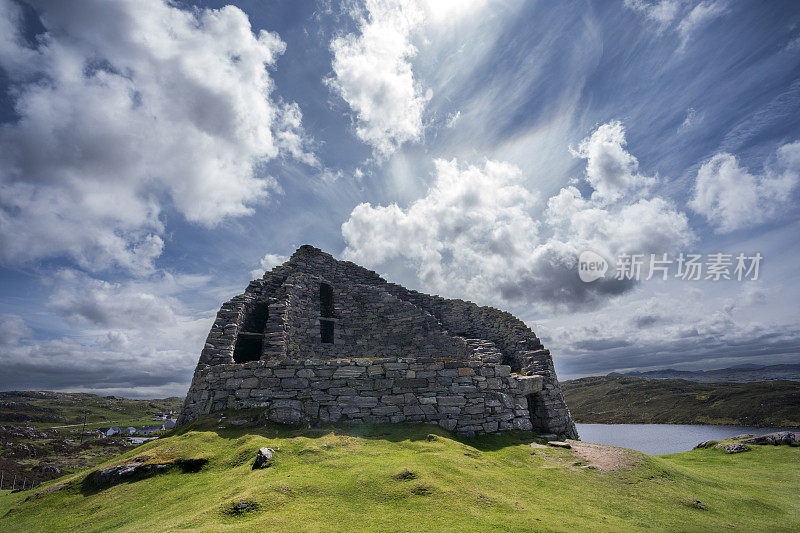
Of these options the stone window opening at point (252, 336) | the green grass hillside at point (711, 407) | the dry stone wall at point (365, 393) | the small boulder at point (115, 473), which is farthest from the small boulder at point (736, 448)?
the green grass hillside at point (711, 407)

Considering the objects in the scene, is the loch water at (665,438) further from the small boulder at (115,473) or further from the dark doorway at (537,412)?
the small boulder at (115,473)

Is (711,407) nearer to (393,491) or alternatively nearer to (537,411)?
(537,411)

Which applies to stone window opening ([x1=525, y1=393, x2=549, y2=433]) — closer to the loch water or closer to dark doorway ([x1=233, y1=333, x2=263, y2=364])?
the loch water

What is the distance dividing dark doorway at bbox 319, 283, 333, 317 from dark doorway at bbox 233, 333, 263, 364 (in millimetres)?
4454

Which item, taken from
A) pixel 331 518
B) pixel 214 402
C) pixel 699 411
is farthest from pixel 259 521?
pixel 699 411

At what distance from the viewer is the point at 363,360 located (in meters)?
12.9

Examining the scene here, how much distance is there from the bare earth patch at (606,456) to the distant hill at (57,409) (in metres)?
154

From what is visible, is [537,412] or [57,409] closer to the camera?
[537,412]

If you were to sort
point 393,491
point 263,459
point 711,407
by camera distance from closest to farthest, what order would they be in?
point 393,491 → point 263,459 → point 711,407

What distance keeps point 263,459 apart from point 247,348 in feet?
43.7

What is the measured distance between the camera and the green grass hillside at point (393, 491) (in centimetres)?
635

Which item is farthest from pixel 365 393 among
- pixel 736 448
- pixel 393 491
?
pixel 736 448

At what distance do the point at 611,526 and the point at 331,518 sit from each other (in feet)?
17.8

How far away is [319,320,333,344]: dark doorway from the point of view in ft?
73.3
